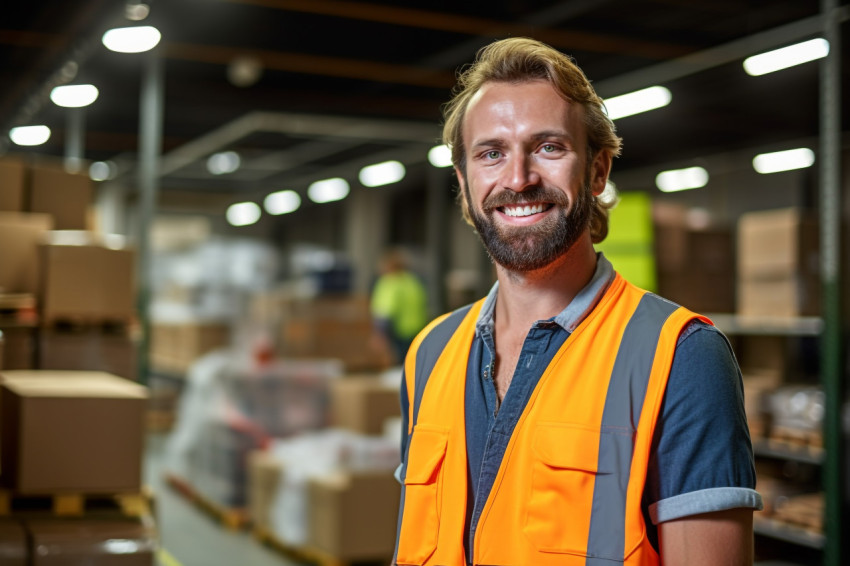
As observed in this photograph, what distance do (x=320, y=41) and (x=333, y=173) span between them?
197 inches

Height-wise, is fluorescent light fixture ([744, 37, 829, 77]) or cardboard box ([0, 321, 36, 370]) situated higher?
fluorescent light fixture ([744, 37, 829, 77])

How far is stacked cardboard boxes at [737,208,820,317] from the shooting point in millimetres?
6602

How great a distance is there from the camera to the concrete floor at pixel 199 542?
6.63 m

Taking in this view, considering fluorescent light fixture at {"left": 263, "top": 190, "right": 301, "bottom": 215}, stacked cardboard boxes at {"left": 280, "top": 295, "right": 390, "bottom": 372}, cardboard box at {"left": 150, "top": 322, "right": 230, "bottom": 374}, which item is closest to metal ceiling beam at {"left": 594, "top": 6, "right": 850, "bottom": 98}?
stacked cardboard boxes at {"left": 280, "top": 295, "right": 390, "bottom": 372}

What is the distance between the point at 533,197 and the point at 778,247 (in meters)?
5.52

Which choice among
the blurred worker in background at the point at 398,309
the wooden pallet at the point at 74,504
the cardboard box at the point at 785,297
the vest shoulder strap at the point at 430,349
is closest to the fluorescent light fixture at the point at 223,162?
the blurred worker in background at the point at 398,309

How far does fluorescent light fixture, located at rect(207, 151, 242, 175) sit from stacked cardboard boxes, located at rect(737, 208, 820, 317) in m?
7.60

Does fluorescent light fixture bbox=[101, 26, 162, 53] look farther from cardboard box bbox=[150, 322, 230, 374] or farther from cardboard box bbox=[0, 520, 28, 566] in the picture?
cardboard box bbox=[150, 322, 230, 374]

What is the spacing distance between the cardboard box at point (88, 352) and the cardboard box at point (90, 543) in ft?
3.85

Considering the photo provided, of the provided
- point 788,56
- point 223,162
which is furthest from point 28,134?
point 788,56

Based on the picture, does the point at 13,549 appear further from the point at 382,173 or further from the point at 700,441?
the point at 382,173

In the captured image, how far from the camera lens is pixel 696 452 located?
1544 millimetres

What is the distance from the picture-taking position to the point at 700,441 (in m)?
1.54

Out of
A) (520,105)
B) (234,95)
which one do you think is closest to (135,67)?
(234,95)
